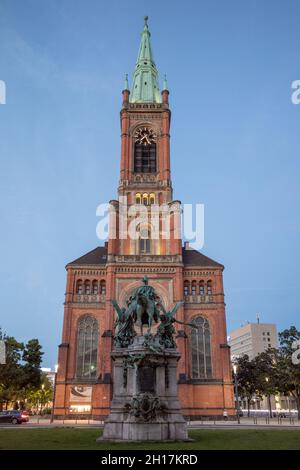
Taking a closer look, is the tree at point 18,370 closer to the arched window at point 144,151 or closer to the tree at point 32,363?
the tree at point 32,363

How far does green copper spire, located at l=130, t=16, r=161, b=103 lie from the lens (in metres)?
71.9

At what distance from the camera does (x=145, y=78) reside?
2960 inches

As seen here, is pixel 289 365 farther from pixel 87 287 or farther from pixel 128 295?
pixel 87 287

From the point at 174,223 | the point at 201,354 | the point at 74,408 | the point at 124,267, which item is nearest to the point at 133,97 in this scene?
the point at 174,223

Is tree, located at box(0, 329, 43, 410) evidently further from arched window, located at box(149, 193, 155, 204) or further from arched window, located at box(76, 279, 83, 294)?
arched window, located at box(149, 193, 155, 204)

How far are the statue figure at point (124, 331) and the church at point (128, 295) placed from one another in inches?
952

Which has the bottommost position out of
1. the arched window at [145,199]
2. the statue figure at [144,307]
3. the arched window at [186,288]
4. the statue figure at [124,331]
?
the statue figure at [124,331]

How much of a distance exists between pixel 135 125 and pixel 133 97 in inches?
334

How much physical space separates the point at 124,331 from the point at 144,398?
3922mm

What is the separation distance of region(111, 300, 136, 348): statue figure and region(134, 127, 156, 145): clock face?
4825 centimetres

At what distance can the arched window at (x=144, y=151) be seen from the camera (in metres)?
64.6

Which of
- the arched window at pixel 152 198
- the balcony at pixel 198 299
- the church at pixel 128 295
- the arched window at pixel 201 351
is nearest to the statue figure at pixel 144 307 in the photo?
the church at pixel 128 295

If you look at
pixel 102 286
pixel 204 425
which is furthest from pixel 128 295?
pixel 204 425
